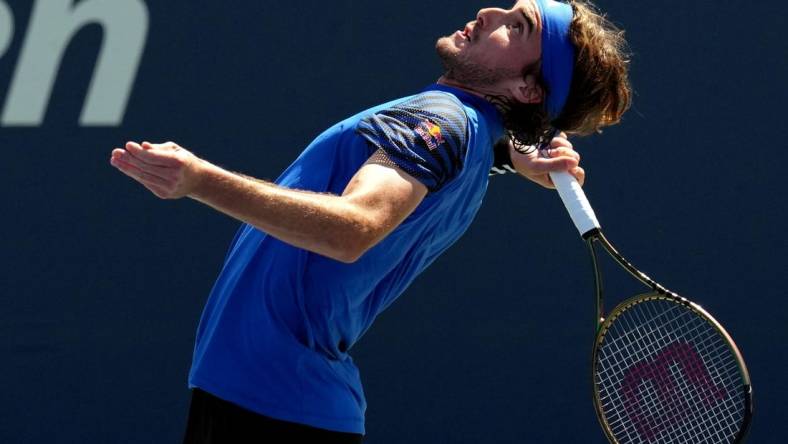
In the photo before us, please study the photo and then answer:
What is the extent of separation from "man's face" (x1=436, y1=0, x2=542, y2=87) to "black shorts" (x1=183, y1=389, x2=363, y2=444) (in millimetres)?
700

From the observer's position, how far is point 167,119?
15.5 ft

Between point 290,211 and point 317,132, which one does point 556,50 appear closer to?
point 290,211

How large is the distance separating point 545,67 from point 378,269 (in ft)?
1.62

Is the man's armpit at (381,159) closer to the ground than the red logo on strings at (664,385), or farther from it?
farther from it

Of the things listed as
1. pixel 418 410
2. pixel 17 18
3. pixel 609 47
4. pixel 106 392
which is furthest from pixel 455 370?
pixel 609 47

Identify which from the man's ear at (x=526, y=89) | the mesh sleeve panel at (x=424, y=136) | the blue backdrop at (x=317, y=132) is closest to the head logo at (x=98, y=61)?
the blue backdrop at (x=317, y=132)

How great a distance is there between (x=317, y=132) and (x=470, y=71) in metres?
2.29

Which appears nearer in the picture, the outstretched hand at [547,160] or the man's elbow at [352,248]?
the man's elbow at [352,248]

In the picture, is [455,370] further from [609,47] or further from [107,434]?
[609,47]

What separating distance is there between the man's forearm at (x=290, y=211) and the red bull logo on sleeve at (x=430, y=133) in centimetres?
23

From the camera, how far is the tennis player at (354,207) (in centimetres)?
193

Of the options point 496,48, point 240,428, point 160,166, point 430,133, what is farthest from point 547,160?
point 160,166

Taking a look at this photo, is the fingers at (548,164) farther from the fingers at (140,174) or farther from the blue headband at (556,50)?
the fingers at (140,174)

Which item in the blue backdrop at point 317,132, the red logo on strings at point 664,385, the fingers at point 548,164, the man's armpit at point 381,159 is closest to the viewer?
the man's armpit at point 381,159
